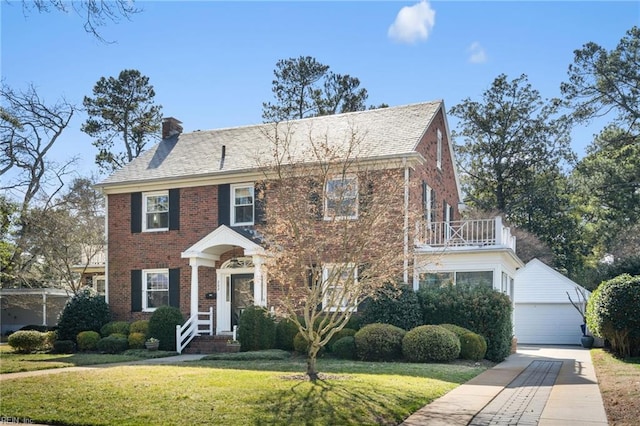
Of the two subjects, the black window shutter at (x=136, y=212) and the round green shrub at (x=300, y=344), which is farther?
the black window shutter at (x=136, y=212)

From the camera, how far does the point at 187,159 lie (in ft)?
82.2

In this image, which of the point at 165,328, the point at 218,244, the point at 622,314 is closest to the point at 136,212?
the point at 218,244

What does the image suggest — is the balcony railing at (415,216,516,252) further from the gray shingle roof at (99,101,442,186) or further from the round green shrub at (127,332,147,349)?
the round green shrub at (127,332,147,349)

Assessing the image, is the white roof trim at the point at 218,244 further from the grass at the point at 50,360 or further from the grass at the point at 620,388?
the grass at the point at 620,388

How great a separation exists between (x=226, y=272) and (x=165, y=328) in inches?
115

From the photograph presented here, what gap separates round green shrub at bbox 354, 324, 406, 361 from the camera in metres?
17.4

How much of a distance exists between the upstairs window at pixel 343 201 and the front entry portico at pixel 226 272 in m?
6.37

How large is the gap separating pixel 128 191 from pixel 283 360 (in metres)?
10.8

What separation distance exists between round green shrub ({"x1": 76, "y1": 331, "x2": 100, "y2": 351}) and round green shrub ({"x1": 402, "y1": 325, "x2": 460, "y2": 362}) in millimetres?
10784

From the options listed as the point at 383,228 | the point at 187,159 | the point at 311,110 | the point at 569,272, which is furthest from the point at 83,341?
the point at 569,272

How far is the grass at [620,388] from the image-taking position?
32.0ft

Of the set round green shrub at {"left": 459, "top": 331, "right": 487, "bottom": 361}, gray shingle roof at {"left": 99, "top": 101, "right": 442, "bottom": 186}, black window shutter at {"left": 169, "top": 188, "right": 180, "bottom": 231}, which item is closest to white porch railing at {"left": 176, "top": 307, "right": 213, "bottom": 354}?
black window shutter at {"left": 169, "top": 188, "right": 180, "bottom": 231}

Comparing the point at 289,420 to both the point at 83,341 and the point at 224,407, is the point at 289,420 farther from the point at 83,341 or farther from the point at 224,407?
the point at 83,341

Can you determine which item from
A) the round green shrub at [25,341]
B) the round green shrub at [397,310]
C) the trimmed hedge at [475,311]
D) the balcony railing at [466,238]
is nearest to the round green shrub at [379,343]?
the round green shrub at [397,310]
